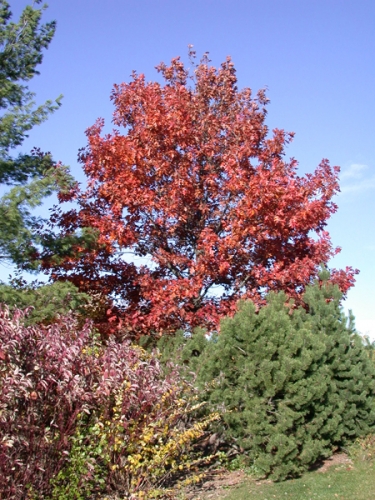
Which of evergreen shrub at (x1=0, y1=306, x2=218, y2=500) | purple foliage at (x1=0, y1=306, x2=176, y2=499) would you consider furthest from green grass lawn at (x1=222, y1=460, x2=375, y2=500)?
purple foliage at (x1=0, y1=306, x2=176, y2=499)

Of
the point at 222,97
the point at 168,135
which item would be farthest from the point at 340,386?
the point at 222,97

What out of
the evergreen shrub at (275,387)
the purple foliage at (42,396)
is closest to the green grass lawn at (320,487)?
the evergreen shrub at (275,387)

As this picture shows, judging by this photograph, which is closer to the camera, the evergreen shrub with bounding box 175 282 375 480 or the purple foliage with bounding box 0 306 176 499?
the purple foliage with bounding box 0 306 176 499

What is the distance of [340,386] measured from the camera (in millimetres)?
7980

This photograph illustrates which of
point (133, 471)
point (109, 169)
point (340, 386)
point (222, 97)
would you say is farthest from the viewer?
point (222, 97)

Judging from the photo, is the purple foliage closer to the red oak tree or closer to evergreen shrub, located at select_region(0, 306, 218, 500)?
evergreen shrub, located at select_region(0, 306, 218, 500)

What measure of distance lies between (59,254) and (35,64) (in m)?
5.02

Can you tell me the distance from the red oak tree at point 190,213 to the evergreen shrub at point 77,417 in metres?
2.75

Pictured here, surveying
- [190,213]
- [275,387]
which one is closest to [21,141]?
[190,213]

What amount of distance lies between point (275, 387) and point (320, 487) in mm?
1298

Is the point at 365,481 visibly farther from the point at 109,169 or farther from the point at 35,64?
the point at 35,64

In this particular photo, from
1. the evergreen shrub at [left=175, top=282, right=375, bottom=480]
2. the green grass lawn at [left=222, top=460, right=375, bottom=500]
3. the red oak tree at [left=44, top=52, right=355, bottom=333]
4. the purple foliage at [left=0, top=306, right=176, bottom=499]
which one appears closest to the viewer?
the purple foliage at [left=0, top=306, right=176, bottom=499]

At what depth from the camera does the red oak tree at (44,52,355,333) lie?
8.79m

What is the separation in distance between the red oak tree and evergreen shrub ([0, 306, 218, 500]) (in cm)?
275
